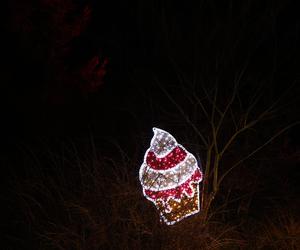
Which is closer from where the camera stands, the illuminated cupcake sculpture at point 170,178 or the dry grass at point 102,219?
the dry grass at point 102,219

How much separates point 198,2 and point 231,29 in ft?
2.64

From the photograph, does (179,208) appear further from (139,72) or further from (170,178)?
(139,72)

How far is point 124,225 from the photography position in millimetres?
6164

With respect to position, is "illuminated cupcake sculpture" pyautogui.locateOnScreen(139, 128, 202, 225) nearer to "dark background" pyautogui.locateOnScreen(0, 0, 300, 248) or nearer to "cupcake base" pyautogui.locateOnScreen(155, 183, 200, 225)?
"cupcake base" pyautogui.locateOnScreen(155, 183, 200, 225)

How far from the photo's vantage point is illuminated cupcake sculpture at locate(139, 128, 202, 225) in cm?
641

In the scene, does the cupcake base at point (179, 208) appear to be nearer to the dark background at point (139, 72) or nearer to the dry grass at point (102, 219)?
the dry grass at point (102, 219)

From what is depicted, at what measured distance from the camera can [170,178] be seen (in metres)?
6.47

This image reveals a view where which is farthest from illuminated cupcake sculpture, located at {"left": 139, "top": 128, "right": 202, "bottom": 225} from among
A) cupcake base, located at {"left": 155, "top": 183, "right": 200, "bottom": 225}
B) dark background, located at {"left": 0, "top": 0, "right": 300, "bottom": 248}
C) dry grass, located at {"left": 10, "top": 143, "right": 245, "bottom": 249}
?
dark background, located at {"left": 0, "top": 0, "right": 300, "bottom": 248}

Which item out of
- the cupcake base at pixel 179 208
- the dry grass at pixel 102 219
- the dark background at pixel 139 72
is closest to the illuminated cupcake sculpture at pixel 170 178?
the cupcake base at pixel 179 208

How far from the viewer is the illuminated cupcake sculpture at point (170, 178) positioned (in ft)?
21.0

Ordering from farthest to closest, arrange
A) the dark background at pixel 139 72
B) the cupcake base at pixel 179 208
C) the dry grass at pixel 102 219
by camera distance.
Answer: the dark background at pixel 139 72, the cupcake base at pixel 179 208, the dry grass at pixel 102 219

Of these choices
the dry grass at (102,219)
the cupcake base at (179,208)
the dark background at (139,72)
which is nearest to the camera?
the dry grass at (102,219)

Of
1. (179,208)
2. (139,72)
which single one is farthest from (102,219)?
(139,72)

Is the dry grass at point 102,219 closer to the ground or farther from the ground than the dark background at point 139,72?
closer to the ground
